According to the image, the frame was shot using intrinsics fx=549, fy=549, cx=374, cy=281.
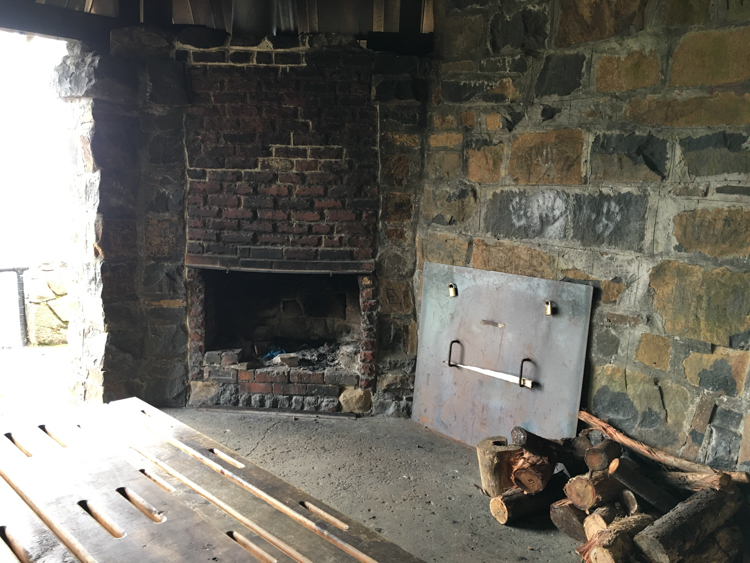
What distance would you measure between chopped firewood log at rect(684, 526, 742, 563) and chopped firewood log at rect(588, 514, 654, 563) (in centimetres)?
17

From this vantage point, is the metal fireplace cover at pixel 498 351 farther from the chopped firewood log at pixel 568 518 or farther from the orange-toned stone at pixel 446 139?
the orange-toned stone at pixel 446 139

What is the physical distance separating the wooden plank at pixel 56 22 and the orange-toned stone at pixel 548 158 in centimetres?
239

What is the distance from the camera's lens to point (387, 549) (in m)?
1.36

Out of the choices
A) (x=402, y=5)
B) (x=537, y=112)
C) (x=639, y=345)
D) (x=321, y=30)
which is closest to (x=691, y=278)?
(x=639, y=345)

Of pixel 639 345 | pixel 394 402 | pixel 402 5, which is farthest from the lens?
pixel 394 402

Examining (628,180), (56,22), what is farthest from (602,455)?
(56,22)

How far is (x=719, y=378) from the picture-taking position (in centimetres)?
217

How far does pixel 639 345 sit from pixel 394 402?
152 cm

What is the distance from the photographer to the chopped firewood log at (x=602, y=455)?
2254 millimetres

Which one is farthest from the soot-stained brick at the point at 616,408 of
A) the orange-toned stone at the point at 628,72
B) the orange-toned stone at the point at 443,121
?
the orange-toned stone at the point at 443,121

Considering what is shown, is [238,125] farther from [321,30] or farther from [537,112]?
[537,112]

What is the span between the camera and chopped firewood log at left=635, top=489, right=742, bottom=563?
1825 millimetres

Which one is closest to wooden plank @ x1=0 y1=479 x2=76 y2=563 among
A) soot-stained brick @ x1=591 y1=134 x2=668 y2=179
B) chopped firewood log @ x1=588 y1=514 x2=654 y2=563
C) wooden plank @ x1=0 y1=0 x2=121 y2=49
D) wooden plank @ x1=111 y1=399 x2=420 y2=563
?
wooden plank @ x1=111 y1=399 x2=420 y2=563

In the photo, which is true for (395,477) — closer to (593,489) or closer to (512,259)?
(593,489)
